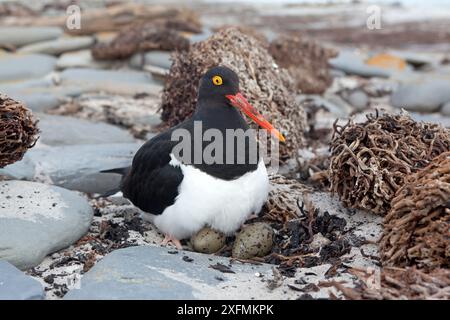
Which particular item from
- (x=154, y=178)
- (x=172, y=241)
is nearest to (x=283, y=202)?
(x=172, y=241)

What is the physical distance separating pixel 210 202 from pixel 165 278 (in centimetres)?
64

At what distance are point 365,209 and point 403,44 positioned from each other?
66.4ft

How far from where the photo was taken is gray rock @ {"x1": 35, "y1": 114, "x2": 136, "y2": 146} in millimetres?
6652

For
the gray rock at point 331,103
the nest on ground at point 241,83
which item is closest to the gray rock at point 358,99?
the gray rock at point 331,103

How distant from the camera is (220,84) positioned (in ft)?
→ 13.9

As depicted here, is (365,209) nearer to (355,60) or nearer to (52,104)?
(52,104)

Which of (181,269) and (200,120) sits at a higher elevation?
(200,120)

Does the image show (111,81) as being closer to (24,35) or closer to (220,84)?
(24,35)

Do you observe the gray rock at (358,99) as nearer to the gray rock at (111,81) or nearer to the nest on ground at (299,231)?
the gray rock at (111,81)

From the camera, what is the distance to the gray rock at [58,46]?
38.2ft

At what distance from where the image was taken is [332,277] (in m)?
3.63

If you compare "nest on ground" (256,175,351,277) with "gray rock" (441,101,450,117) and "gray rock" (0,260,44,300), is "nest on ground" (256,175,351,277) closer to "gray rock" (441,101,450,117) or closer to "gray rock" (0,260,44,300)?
"gray rock" (0,260,44,300)

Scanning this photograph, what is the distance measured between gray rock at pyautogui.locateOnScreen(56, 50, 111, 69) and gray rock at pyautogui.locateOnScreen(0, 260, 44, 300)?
7394mm
